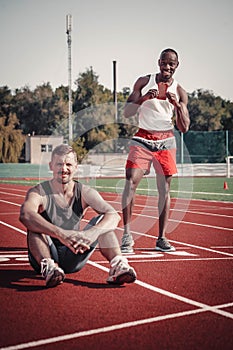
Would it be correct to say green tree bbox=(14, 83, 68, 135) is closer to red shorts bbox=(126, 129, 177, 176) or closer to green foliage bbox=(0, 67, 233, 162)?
green foliage bbox=(0, 67, 233, 162)

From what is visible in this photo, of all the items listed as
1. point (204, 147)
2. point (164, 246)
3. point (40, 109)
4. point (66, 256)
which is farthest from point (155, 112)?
point (40, 109)

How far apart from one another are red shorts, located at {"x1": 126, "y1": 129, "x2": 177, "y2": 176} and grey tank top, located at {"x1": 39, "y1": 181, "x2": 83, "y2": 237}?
70.4 inches

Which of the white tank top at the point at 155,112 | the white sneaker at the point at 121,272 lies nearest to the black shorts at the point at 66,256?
the white sneaker at the point at 121,272

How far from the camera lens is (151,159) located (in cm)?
673

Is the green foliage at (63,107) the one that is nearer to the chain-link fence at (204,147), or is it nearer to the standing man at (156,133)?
the chain-link fence at (204,147)

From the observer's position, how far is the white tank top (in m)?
6.57

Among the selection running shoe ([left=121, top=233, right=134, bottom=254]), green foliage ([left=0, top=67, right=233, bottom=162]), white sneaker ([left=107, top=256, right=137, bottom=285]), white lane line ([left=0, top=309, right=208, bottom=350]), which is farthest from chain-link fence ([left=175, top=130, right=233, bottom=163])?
white lane line ([left=0, top=309, right=208, bottom=350])

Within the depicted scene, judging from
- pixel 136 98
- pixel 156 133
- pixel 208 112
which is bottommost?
pixel 156 133

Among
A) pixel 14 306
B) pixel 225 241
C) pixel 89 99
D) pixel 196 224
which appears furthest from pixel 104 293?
pixel 89 99

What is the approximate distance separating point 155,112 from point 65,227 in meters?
2.24

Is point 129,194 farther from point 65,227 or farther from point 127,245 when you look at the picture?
point 65,227

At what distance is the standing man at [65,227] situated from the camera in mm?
4562

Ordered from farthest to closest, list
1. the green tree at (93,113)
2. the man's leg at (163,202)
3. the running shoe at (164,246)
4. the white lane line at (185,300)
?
the green tree at (93,113) < the man's leg at (163,202) < the running shoe at (164,246) < the white lane line at (185,300)

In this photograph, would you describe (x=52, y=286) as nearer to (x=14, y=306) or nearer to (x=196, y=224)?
(x=14, y=306)
